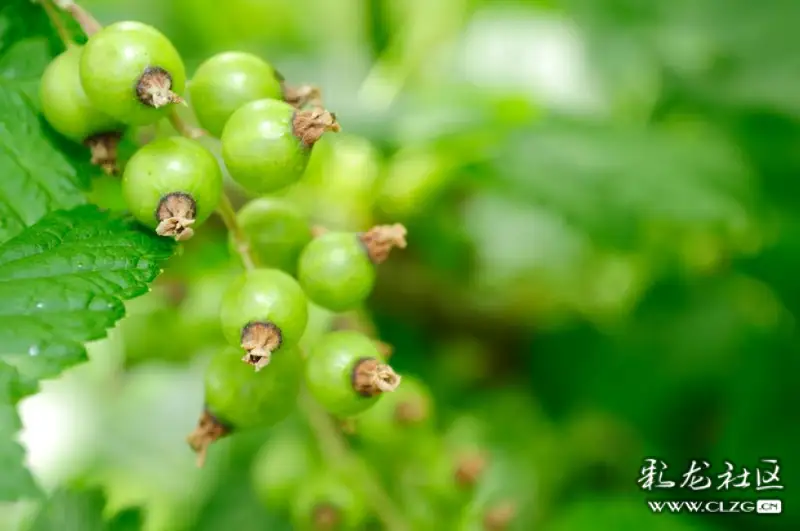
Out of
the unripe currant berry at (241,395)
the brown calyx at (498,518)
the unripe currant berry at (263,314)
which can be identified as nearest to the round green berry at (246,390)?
the unripe currant berry at (241,395)

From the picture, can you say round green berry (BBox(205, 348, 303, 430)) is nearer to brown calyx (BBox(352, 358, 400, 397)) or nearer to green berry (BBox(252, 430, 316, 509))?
brown calyx (BBox(352, 358, 400, 397))

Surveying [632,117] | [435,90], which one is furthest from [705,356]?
[435,90]

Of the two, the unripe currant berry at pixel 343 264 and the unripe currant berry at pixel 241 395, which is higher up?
the unripe currant berry at pixel 343 264

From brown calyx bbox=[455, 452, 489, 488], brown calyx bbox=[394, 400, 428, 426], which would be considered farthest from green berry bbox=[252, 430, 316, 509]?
brown calyx bbox=[455, 452, 489, 488]

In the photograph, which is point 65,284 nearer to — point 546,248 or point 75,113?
point 75,113

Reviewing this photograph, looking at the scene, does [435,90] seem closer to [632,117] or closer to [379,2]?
[379,2]

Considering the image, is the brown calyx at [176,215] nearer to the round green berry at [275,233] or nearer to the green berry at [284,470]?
the round green berry at [275,233]

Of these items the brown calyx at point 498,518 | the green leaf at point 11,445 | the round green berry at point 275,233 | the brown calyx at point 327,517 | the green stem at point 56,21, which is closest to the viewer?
the green leaf at point 11,445
